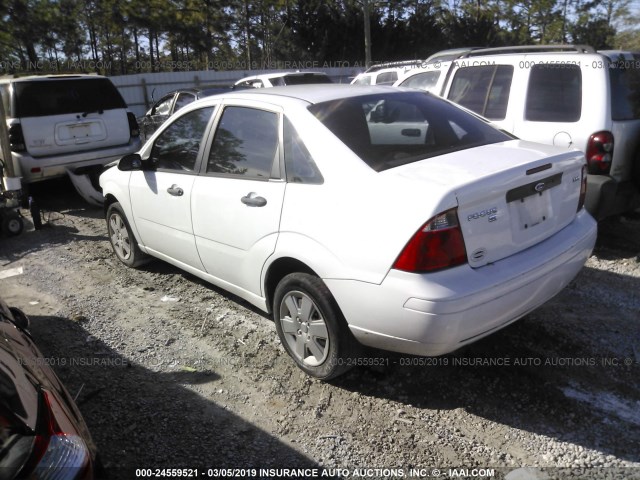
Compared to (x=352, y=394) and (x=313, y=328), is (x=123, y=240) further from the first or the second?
(x=352, y=394)

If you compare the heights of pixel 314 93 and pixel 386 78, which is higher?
pixel 386 78

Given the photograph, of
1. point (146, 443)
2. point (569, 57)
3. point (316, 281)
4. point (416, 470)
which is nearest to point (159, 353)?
point (146, 443)

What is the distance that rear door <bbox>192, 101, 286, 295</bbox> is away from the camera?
337cm

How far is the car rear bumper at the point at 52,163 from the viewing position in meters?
7.49

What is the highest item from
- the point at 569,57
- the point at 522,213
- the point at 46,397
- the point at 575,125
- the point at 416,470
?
the point at 569,57

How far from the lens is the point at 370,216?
A: 2732 mm

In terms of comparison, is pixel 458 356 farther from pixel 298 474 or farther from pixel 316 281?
pixel 298 474

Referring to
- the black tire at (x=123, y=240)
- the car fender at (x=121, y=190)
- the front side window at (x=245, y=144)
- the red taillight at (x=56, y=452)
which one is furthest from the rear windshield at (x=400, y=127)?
the black tire at (x=123, y=240)

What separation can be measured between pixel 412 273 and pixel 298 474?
114cm

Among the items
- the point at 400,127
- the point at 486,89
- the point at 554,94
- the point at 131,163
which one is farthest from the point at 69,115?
the point at 554,94

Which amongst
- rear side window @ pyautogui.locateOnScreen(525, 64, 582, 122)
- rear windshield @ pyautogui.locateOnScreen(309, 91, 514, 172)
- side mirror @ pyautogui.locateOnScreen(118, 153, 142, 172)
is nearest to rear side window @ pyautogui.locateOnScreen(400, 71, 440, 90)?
rear side window @ pyautogui.locateOnScreen(525, 64, 582, 122)

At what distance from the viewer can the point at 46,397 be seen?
2.06 metres

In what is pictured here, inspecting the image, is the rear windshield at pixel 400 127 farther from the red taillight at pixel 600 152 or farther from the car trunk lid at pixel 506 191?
the red taillight at pixel 600 152

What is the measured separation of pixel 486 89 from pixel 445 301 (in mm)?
3955
